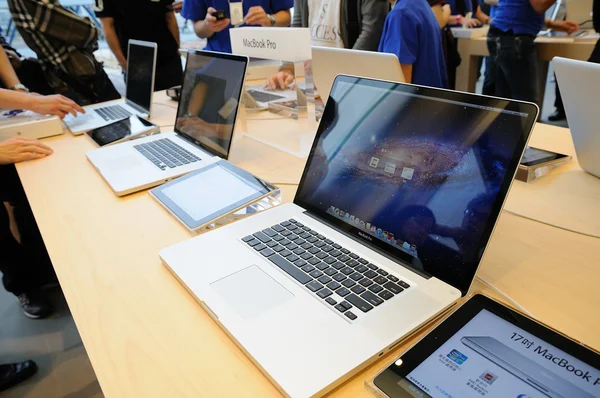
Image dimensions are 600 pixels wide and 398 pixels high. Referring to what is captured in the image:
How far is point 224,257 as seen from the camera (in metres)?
0.74

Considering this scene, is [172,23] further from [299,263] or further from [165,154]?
[299,263]

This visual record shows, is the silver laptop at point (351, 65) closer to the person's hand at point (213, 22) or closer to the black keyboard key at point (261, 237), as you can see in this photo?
the black keyboard key at point (261, 237)

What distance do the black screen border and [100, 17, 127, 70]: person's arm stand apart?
8.97 ft

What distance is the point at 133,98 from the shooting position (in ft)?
6.21

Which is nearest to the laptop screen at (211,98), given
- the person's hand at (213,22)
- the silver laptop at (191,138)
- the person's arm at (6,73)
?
the silver laptop at (191,138)

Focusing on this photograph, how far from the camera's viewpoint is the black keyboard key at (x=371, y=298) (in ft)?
1.93

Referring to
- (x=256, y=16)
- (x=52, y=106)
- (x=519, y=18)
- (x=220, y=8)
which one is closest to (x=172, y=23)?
(x=220, y=8)

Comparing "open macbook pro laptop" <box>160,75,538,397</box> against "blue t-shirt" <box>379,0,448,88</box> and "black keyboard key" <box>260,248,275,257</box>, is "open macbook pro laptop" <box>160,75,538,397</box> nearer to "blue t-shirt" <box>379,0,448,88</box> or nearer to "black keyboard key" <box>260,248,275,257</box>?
"black keyboard key" <box>260,248,275,257</box>

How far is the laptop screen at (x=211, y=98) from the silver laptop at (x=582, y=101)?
723mm

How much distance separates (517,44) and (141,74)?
2085 millimetres

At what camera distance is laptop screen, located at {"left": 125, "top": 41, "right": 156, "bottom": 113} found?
1.71 m

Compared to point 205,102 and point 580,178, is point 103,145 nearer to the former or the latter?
point 205,102

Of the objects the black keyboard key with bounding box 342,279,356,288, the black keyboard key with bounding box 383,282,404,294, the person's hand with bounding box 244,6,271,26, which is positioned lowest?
the black keyboard key with bounding box 342,279,356,288

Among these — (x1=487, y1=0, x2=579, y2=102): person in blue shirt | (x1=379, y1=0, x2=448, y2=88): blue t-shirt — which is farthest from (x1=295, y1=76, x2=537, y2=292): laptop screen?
(x1=487, y1=0, x2=579, y2=102): person in blue shirt
